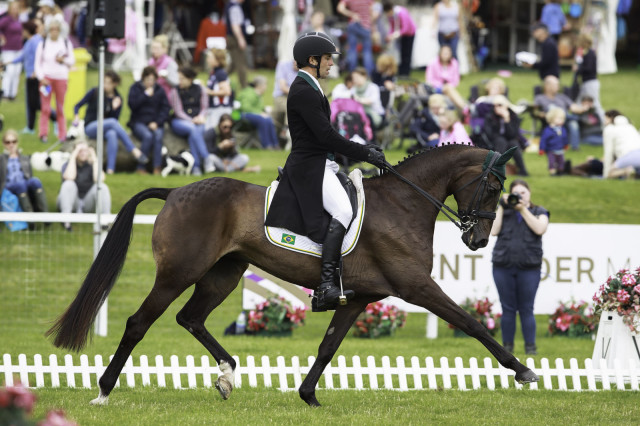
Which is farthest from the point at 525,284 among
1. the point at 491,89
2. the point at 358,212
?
the point at 491,89

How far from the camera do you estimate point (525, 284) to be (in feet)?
38.9

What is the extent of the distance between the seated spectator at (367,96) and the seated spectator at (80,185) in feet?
18.2

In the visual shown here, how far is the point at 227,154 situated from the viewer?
17.9m

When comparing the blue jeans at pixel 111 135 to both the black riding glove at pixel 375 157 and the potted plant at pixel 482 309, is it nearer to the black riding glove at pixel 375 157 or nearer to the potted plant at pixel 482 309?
the potted plant at pixel 482 309

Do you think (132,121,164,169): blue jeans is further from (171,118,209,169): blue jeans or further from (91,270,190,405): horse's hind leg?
(91,270,190,405): horse's hind leg

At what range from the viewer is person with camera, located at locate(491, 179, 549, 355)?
1172 centimetres

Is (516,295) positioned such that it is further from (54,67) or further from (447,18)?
(447,18)

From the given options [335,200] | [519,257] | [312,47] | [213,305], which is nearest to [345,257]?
[335,200]

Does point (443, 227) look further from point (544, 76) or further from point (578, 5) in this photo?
point (578, 5)

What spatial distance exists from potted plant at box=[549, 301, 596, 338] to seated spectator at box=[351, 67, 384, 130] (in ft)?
22.8

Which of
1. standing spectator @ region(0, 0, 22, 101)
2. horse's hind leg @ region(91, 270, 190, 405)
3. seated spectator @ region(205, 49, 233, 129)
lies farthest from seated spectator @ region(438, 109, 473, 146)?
standing spectator @ region(0, 0, 22, 101)

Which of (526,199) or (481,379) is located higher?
(526,199)

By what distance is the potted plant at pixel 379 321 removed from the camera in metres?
13.3

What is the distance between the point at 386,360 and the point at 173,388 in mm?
1945
